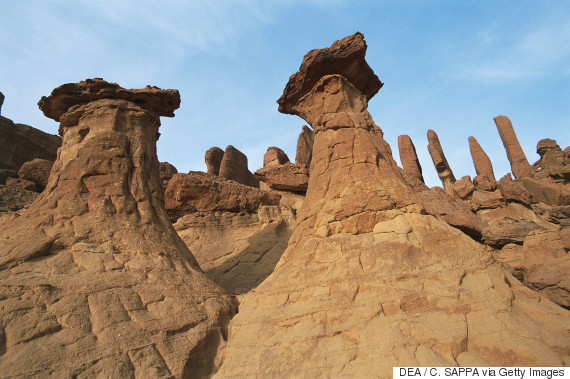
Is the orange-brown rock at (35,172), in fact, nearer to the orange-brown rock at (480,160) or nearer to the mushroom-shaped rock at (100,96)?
the mushroom-shaped rock at (100,96)

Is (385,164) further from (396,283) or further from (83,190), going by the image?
(83,190)

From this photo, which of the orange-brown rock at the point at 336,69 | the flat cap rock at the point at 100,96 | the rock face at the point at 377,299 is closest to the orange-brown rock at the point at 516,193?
the orange-brown rock at the point at 336,69

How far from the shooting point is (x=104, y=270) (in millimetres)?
4480

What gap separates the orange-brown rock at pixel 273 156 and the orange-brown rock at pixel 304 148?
99 cm

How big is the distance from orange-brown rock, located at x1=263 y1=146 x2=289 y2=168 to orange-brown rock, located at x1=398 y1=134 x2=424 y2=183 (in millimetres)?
15201

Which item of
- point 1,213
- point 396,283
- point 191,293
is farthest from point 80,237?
point 1,213

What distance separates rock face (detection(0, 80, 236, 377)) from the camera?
351 centimetres

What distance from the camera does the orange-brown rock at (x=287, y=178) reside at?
13.2 metres

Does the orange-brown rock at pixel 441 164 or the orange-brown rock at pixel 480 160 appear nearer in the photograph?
the orange-brown rock at pixel 441 164

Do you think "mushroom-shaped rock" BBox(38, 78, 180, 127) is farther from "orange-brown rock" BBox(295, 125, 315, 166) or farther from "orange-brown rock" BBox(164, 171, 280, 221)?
"orange-brown rock" BBox(295, 125, 315, 166)

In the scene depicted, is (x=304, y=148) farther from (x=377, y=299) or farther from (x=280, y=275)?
(x=377, y=299)

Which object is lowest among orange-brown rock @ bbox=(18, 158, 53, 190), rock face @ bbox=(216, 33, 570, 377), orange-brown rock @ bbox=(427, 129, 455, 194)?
rock face @ bbox=(216, 33, 570, 377)

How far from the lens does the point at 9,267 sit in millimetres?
4234

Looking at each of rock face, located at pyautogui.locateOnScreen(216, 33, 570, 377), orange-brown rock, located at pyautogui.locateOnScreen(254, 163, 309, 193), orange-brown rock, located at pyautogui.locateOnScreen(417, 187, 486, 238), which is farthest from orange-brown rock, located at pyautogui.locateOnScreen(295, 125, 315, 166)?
rock face, located at pyautogui.locateOnScreen(216, 33, 570, 377)
